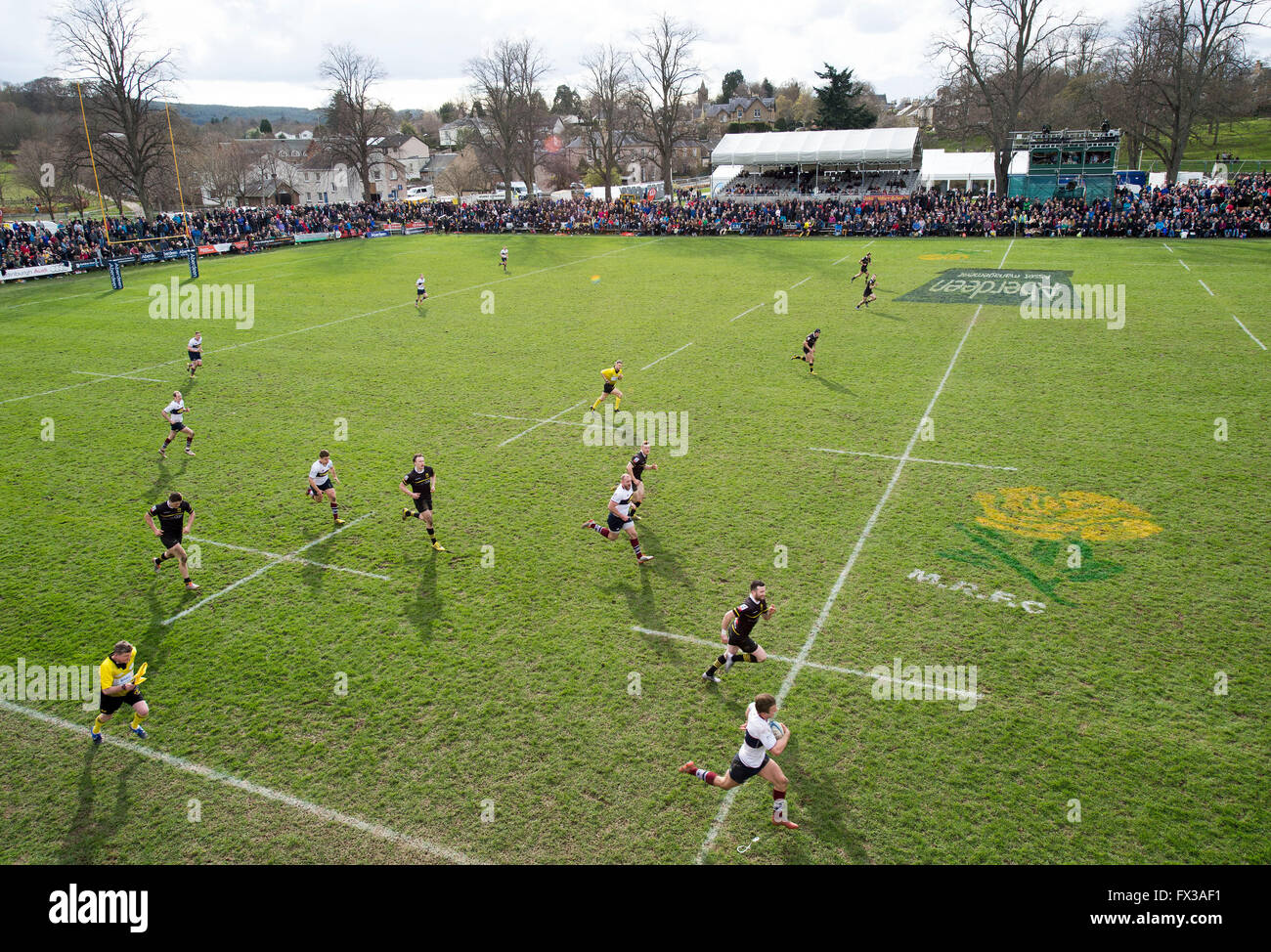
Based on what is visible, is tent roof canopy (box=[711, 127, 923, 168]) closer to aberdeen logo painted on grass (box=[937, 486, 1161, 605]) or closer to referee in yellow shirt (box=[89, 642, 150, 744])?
aberdeen logo painted on grass (box=[937, 486, 1161, 605])

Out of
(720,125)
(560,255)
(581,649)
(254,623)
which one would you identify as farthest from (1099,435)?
(720,125)

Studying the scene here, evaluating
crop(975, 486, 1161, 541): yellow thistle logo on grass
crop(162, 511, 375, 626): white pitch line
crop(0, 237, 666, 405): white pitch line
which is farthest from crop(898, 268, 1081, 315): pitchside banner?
crop(162, 511, 375, 626): white pitch line

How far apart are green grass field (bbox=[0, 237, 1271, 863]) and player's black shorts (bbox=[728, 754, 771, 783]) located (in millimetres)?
532

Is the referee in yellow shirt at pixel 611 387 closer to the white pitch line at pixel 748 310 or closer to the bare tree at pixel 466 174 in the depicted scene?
the white pitch line at pixel 748 310

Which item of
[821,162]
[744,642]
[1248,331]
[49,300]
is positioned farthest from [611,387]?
[821,162]

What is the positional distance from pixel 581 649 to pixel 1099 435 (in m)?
14.6

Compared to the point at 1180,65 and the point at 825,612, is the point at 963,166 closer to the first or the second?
→ the point at 1180,65

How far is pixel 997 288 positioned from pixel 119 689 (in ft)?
123

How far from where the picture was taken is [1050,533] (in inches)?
558

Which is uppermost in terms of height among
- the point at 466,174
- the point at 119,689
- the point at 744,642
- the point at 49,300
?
the point at 466,174

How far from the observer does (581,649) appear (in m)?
11.4

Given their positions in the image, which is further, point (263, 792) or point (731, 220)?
point (731, 220)

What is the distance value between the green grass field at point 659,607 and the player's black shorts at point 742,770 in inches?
21.0
